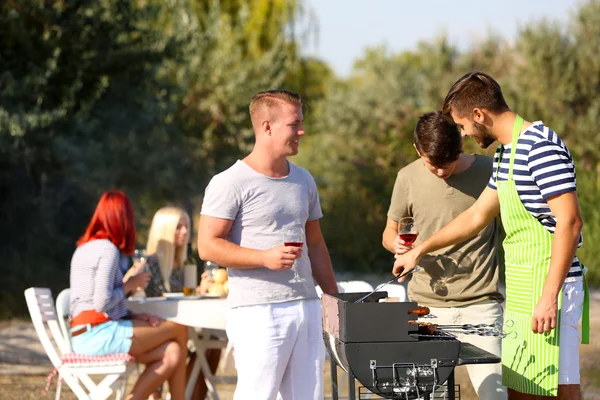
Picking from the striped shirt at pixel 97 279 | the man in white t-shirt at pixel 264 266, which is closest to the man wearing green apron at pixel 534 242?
the man in white t-shirt at pixel 264 266

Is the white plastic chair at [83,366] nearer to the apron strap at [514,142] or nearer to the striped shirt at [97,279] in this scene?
the striped shirt at [97,279]

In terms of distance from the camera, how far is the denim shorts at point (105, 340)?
587 cm

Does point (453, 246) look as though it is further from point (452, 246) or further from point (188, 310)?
point (188, 310)

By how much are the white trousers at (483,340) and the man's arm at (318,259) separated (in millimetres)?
605

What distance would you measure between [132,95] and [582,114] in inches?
402

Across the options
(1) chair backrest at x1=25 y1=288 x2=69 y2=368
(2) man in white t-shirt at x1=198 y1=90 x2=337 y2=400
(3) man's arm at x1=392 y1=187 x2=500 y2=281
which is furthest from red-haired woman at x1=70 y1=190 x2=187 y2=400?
(3) man's arm at x1=392 y1=187 x2=500 y2=281

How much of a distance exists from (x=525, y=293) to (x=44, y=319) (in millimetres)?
3371

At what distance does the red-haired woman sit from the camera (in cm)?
588

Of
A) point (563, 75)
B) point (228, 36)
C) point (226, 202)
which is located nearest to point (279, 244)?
point (226, 202)

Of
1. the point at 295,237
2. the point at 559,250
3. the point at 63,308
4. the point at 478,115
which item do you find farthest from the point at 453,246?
the point at 63,308

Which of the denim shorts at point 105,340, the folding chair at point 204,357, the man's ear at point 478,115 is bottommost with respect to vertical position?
the folding chair at point 204,357

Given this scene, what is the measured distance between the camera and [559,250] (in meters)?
3.49

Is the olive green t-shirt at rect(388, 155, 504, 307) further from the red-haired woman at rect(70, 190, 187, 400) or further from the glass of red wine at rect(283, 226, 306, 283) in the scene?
the red-haired woman at rect(70, 190, 187, 400)

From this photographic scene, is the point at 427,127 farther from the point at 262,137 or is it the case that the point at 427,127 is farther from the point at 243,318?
the point at 243,318
